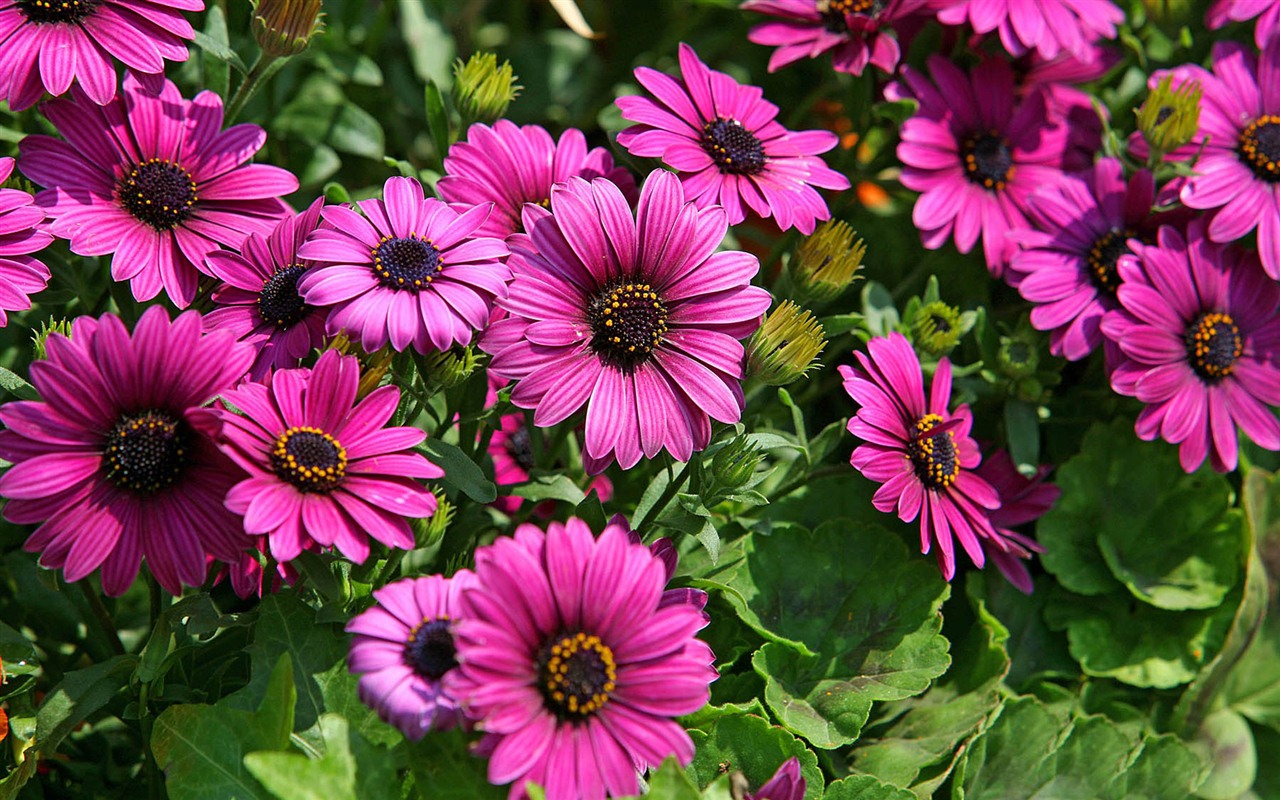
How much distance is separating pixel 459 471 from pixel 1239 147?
1.49 m

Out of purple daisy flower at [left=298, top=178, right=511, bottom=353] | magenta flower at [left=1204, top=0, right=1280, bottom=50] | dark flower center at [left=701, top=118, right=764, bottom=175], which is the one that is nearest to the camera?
purple daisy flower at [left=298, top=178, right=511, bottom=353]

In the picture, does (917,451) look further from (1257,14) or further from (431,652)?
(1257,14)

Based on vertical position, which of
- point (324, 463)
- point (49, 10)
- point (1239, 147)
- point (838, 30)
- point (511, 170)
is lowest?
point (324, 463)

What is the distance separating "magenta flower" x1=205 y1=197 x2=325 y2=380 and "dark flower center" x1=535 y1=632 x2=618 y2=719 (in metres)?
0.48

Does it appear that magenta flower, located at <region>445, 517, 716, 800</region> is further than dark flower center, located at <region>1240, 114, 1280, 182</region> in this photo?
No

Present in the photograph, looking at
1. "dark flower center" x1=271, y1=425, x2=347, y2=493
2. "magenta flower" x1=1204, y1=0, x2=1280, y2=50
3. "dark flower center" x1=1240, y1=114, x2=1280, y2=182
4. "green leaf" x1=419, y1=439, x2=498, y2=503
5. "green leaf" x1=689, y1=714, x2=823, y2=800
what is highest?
"magenta flower" x1=1204, y1=0, x2=1280, y2=50

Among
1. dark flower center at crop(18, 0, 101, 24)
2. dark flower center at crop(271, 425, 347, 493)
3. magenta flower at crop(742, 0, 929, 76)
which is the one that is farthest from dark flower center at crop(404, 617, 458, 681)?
magenta flower at crop(742, 0, 929, 76)

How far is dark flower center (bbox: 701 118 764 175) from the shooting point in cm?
163

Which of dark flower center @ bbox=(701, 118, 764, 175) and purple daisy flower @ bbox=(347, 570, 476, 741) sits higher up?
dark flower center @ bbox=(701, 118, 764, 175)

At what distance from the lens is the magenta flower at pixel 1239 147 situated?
1.89 metres

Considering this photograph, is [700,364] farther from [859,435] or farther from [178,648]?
[178,648]

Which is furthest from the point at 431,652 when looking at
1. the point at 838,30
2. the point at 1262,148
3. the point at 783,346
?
the point at 1262,148

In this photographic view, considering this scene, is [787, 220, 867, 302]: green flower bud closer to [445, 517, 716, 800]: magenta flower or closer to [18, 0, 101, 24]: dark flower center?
[445, 517, 716, 800]: magenta flower

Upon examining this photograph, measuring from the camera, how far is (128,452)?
4.04ft
